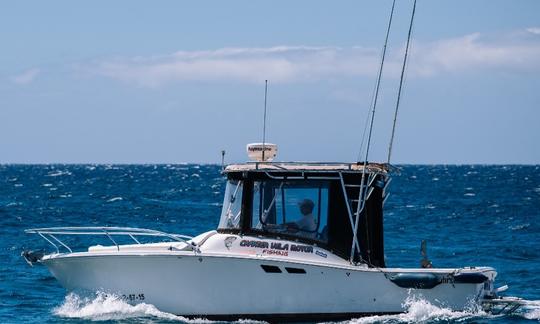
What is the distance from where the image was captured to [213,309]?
17703 mm

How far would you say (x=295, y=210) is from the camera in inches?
712

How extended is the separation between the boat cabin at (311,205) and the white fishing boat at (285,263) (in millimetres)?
15

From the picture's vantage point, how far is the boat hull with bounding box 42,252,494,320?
17.5 meters

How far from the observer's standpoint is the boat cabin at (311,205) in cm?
1803

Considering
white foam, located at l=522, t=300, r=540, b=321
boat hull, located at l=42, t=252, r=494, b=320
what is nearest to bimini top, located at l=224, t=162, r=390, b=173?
boat hull, located at l=42, t=252, r=494, b=320

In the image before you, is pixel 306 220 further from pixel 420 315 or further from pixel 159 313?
pixel 159 313

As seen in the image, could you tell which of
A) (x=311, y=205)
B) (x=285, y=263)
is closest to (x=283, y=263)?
(x=285, y=263)

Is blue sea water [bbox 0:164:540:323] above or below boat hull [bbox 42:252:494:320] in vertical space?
below

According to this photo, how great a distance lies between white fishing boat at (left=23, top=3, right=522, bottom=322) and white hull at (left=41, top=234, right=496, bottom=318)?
15 millimetres

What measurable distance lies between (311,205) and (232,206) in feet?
4.10

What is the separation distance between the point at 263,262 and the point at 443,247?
17.4 metres

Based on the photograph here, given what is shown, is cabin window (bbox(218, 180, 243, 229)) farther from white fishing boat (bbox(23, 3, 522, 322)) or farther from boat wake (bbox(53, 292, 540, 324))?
boat wake (bbox(53, 292, 540, 324))

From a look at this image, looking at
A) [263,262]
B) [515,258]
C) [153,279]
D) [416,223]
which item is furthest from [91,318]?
[416,223]

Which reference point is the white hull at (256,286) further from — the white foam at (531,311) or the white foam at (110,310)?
the white foam at (531,311)
